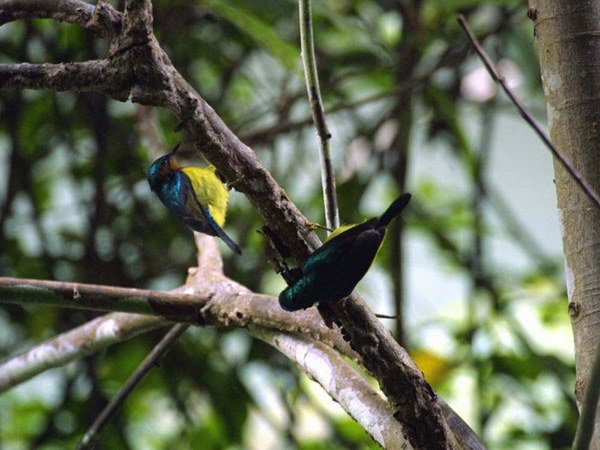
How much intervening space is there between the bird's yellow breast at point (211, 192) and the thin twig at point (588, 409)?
0.56 metres

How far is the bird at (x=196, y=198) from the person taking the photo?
3.71ft

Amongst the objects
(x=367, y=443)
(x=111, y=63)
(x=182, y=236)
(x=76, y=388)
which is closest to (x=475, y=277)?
(x=367, y=443)

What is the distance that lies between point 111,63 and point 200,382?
167cm

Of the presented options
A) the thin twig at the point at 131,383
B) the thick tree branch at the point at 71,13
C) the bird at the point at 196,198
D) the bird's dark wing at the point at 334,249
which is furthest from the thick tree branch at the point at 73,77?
the thin twig at the point at 131,383

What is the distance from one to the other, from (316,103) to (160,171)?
1.10 ft

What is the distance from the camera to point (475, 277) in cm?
223

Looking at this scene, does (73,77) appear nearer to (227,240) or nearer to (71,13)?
(71,13)

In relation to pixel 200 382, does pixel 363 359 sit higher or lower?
lower

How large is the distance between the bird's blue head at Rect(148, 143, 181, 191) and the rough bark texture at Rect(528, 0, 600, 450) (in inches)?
18.6

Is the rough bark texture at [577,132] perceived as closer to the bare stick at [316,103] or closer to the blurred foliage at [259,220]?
the bare stick at [316,103]

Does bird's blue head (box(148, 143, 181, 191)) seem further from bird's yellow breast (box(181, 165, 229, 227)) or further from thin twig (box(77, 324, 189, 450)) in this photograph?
thin twig (box(77, 324, 189, 450))

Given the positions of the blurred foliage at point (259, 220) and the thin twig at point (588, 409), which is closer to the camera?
the thin twig at point (588, 409)

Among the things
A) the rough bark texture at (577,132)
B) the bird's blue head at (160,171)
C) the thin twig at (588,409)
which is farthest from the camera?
the bird's blue head at (160,171)

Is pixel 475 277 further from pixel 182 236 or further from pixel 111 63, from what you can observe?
pixel 111 63
